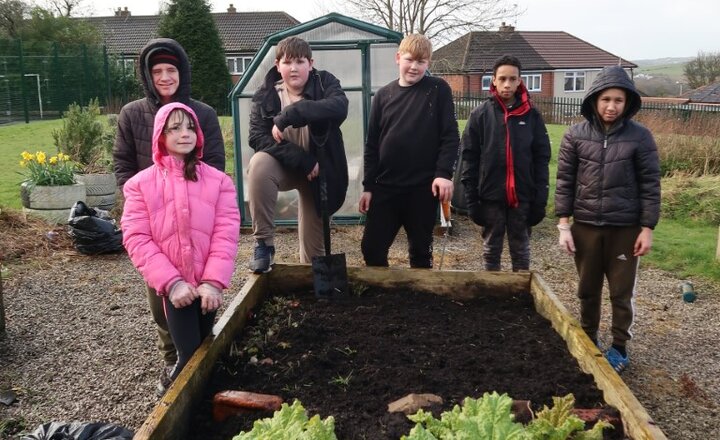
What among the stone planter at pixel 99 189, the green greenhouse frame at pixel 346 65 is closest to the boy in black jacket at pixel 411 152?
the green greenhouse frame at pixel 346 65

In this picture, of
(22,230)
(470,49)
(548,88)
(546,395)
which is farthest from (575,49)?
(546,395)

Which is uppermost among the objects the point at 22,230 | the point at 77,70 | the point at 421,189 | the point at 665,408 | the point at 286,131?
the point at 77,70

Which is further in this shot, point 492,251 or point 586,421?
point 492,251

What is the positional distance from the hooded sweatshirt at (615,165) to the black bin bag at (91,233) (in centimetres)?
522

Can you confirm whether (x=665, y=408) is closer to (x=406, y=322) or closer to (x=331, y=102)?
(x=406, y=322)

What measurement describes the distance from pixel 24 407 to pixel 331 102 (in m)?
2.48

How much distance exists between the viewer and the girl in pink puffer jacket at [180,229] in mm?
2891

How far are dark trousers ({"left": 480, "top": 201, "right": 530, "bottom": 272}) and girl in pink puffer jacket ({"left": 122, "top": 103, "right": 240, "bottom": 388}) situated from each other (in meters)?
2.05

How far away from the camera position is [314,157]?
3.97 m

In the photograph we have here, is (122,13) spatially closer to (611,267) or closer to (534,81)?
(534,81)

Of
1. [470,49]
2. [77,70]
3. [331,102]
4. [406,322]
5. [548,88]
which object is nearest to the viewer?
[406,322]

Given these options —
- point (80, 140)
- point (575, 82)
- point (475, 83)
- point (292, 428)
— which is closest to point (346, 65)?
point (80, 140)

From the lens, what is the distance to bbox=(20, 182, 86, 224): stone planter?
25.9 feet

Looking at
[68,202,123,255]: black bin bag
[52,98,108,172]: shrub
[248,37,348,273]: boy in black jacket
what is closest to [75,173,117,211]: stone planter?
[52,98,108,172]: shrub
